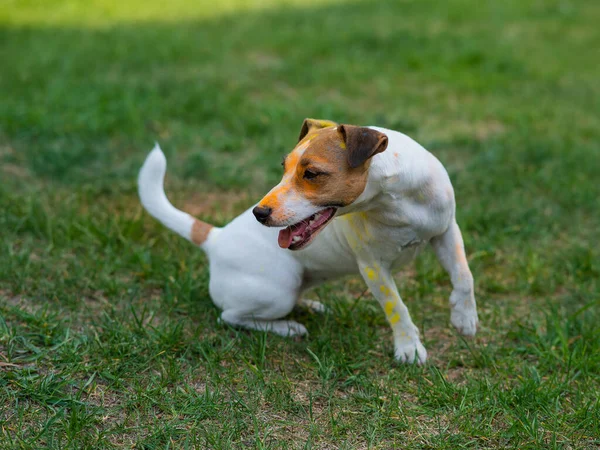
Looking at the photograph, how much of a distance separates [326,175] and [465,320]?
1103 millimetres


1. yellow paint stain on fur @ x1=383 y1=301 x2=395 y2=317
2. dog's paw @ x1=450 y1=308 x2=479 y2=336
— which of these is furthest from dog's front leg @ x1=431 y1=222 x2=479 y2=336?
yellow paint stain on fur @ x1=383 y1=301 x2=395 y2=317

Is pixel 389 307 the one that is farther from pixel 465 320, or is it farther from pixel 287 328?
pixel 287 328

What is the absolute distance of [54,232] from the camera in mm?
4359

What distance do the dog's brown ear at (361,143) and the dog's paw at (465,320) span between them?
102cm

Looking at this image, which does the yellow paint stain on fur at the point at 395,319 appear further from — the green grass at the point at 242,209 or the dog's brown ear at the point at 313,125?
the dog's brown ear at the point at 313,125

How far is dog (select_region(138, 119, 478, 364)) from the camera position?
2.77 meters

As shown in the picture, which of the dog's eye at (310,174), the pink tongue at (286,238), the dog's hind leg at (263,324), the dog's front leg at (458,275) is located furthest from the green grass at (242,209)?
the dog's eye at (310,174)

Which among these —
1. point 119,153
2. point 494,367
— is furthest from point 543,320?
point 119,153

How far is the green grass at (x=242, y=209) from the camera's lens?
2.97 metres

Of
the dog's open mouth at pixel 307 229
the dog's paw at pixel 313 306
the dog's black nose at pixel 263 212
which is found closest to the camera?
the dog's black nose at pixel 263 212

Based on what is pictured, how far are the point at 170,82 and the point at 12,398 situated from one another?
446 centimetres

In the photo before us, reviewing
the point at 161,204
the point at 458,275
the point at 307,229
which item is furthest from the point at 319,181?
the point at 161,204

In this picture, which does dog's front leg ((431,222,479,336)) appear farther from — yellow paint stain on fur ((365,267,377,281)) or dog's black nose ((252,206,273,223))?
dog's black nose ((252,206,273,223))

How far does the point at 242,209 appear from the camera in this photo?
192 inches
